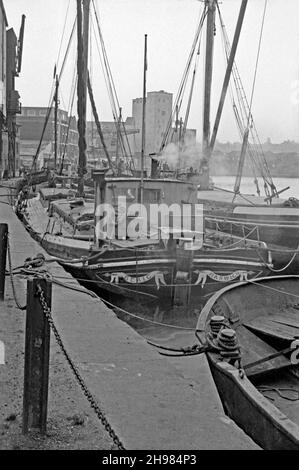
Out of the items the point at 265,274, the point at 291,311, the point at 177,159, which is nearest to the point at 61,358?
the point at 291,311

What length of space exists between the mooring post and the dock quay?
12cm

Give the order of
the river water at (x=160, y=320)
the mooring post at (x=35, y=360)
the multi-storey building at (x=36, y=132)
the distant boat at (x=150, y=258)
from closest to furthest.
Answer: the mooring post at (x=35, y=360) < the river water at (x=160, y=320) < the distant boat at (x=150, y=258) < the multi-storey building at (x=36, y=132)

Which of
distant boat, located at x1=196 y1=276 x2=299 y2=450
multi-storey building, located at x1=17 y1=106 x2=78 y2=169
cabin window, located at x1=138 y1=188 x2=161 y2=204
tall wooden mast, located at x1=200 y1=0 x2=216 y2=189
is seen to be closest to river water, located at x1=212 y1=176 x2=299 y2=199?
multi-storey building, located at x1=17 y1=106 x2=78 y2=169

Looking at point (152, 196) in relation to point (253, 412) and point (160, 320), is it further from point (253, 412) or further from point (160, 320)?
point (253, 412)

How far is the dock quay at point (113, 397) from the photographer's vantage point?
320cm

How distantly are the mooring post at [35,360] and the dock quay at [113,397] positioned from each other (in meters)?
0.12

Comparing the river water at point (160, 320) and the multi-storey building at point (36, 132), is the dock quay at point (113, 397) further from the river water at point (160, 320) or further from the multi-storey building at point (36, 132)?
the multi-storey building at point (36, 132)

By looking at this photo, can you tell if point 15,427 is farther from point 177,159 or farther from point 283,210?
point 177,159

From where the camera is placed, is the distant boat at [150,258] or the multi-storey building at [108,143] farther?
the multi-storey building at [108,143]

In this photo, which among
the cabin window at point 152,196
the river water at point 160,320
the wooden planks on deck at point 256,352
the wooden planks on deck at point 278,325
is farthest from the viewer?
the cabin window at point 152,196

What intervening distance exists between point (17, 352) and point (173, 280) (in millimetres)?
5682

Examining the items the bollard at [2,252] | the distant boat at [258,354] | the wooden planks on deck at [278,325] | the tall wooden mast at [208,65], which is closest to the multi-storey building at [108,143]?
the tall wooden mast at [208,65]

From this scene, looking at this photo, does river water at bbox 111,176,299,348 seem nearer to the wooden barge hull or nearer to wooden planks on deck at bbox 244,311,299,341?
wooden planks on deck at bbox 244,311,299,341

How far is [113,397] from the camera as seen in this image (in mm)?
3842
